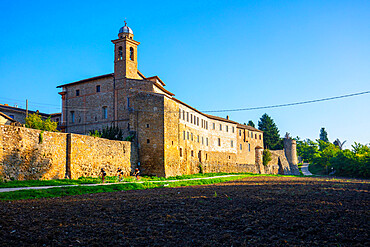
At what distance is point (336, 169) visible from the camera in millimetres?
54531

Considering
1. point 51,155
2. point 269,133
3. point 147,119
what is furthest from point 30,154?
point 269,133

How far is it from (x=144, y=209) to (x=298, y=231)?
5300mm

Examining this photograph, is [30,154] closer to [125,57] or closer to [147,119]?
[147,119]

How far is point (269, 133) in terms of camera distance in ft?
279

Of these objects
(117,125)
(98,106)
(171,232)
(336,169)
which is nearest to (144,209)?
(171,232)

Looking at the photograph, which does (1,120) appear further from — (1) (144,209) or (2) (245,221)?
(2) (245,221)

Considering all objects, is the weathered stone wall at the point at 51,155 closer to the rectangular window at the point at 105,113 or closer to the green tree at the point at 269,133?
the rectangular window at the point at 105,113

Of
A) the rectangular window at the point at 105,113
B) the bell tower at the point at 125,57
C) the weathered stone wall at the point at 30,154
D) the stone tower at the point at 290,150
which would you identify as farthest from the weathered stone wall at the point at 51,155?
the stone tower at the point at 290,150

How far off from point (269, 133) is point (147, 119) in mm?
58421

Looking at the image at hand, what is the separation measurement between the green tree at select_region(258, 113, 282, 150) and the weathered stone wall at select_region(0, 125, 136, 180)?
61636 mm

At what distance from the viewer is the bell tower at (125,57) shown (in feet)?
131

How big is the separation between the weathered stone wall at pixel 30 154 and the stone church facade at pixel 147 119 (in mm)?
10621

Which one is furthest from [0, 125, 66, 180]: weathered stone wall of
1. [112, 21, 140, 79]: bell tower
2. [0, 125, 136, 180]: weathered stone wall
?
[112, 21, 140, 79]: bell tower

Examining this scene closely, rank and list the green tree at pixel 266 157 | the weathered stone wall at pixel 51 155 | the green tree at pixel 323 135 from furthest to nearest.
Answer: the green tree at pixel 323 135 < the green tree at pixel 266 157 < the weathered stone wall at pixel 51 155
